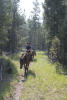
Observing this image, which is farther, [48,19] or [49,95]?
[48,19]

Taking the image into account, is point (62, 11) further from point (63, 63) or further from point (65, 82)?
point (65, 82)

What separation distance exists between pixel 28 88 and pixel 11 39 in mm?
18617

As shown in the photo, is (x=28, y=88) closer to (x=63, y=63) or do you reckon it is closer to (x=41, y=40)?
(x=63, y=63)

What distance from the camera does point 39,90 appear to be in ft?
20.1

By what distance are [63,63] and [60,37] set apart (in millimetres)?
2582

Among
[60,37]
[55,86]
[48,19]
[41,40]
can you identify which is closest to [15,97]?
[55,86]

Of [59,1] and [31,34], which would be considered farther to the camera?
[31,34]

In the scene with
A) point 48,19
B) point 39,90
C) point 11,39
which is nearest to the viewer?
point 39,90

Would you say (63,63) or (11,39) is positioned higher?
(11,39)

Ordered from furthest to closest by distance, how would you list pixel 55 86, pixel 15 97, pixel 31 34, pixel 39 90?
pixel 31 34 < pixel 55 86 < pixel 39 90 < pixel 15 97

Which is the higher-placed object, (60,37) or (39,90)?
(60,37)

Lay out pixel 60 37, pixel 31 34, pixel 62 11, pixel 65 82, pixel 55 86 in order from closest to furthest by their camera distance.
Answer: pixel 55 86 → pixel 65 82 → pixel 60 37 → pixel 62 11 → pixel 31 34

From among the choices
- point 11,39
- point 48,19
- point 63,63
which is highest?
point 48,19

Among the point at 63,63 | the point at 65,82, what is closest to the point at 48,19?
the point at 63,63
